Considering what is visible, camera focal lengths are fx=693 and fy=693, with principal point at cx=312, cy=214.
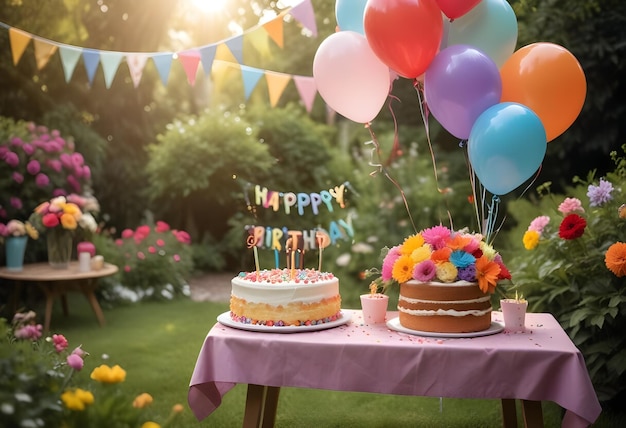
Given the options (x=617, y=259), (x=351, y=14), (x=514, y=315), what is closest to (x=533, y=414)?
(x=514, y=315)

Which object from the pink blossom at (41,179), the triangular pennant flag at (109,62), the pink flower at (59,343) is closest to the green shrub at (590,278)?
the pink flower at (59,343)

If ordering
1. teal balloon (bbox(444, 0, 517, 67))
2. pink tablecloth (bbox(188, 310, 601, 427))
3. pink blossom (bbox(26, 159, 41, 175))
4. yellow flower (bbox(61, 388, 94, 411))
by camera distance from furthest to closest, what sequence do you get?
pink blossom (bbox(26, 159, 41, 175)) → teal balloon (bbox(444, 0, 517, 67)) → pink tablecloth (bbox(188, 310, 601, 427)) → yellow flower (bbox(61, 388, 94, 411))

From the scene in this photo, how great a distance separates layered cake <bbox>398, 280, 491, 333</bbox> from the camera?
8.80 feet

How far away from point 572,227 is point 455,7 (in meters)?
1.30

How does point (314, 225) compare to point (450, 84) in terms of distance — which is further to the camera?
point (314, 225)

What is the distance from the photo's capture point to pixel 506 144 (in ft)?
8.93

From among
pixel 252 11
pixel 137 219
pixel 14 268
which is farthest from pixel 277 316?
pixel 252 11

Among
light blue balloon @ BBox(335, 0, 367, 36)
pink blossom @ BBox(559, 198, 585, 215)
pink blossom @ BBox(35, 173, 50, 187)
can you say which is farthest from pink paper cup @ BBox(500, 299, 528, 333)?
pink blossom @ BBox(35, 173, 50, 187)

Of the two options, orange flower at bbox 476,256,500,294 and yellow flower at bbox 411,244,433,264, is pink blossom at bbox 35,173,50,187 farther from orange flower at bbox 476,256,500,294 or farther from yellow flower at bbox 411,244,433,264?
orange flower at bbox 476,256,500,294

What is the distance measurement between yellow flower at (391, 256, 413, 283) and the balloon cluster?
0.49 metres

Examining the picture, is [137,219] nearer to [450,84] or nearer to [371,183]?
[371,183]

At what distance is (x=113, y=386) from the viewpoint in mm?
1725

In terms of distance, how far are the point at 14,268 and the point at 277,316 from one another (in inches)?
147

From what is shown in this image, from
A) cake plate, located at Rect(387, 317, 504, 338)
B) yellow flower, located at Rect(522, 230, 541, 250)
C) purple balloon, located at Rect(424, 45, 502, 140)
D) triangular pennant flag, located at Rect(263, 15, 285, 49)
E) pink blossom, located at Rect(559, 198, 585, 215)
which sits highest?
triangular pennant flag, located at Rect(263, 15, 285, 49)
